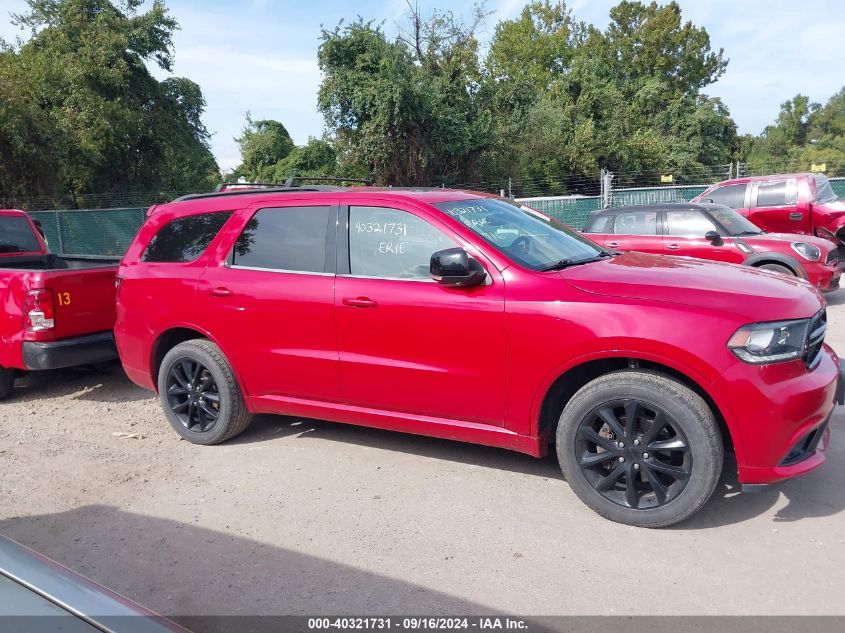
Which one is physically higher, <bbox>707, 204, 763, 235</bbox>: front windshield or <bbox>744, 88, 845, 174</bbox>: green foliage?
<bbox>744, 88, 845, 174</bbox>: green foliage

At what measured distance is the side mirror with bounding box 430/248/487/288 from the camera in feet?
12.4

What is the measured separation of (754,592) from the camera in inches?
117

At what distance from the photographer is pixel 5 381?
644 centimetres

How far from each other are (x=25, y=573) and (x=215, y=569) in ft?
5.36

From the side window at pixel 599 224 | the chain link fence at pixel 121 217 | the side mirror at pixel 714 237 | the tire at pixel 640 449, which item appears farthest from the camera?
the chain link fence at pixel 121 217

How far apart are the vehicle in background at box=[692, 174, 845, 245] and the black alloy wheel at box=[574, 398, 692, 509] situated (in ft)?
30.2

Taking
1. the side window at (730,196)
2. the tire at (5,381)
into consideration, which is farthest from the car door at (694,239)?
the tire at (5,381)

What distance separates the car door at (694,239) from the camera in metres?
9.09

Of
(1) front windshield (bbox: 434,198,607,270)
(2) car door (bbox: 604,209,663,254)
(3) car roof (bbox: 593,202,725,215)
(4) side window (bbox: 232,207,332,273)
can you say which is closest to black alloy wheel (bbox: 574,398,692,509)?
(1) front windshield (bbox: 434,198,607,270)

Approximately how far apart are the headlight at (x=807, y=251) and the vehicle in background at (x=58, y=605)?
9294mm

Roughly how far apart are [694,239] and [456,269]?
6.58 meters

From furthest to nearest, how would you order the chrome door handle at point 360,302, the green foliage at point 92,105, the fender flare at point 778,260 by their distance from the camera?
the green foliage at point 92,105
the fender flare at point 778,260
the chrome door handle at point 360,302

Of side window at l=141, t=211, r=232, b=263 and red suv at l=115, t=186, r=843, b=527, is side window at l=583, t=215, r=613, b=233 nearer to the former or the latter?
red suv at l=115, t=186, r=843, b=527

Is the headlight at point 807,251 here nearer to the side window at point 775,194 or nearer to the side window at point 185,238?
the side window at point 775,194
